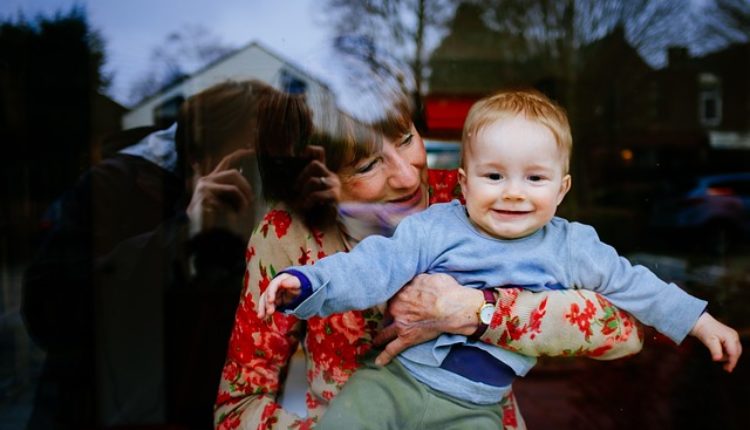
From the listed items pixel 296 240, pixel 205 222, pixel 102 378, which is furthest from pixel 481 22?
pixel 296 240

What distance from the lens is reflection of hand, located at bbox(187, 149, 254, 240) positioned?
206cm

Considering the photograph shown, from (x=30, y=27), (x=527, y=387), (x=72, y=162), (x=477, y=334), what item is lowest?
(x=527, y=387)

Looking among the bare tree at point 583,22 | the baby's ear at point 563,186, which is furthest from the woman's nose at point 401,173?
the bare tree at point 583,22

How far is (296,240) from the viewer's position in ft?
5.33

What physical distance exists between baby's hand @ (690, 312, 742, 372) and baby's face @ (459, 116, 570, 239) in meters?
0.35

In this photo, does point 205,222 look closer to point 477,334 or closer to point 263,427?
point 263,427

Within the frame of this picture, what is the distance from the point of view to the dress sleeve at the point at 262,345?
1.61 metres

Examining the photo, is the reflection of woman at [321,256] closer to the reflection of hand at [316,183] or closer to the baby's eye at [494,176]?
the reflection of hand at [316,183]

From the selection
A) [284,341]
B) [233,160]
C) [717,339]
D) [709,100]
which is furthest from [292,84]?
[709,100]

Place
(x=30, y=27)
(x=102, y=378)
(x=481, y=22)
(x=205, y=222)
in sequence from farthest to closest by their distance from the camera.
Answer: (x=481, y=22), (x=102, y=378), (x=30, y=27), (x=205, y=222)

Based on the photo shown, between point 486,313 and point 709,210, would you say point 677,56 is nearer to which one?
point 709,210

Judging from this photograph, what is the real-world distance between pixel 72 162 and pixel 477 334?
2129mm

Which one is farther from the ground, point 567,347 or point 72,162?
point 72,162

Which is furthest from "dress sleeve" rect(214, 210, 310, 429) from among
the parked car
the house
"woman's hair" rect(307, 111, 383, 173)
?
the parked car
